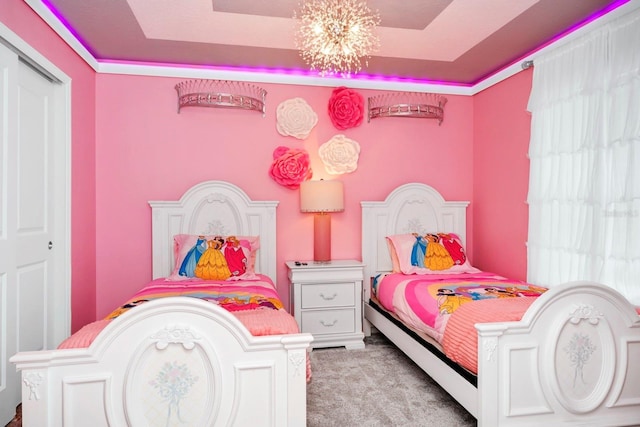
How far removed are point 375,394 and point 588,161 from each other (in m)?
2.10

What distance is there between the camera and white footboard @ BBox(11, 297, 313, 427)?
161cm

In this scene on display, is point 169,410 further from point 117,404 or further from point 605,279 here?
point 605,279

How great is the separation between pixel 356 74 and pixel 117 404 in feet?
10.8

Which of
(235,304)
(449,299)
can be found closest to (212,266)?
(235,304)

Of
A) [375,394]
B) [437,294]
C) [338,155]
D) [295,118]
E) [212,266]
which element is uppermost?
[295,118]

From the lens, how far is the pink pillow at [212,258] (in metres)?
3.12

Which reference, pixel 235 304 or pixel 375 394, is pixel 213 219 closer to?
pixel 235 304

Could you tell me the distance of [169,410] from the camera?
65.7 inches

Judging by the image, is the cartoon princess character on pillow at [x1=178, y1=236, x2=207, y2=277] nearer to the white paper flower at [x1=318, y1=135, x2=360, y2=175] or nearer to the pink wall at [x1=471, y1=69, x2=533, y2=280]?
the white paper flower at [x1=318, y1=135, x2=360, y2=175]

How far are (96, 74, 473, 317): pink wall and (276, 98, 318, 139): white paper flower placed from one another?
70 millimetres

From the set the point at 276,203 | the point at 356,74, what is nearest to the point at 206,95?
the point at 276,203

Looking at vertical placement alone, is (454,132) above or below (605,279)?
above

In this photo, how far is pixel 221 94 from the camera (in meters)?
3.47

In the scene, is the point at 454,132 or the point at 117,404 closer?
the point at 117,404
